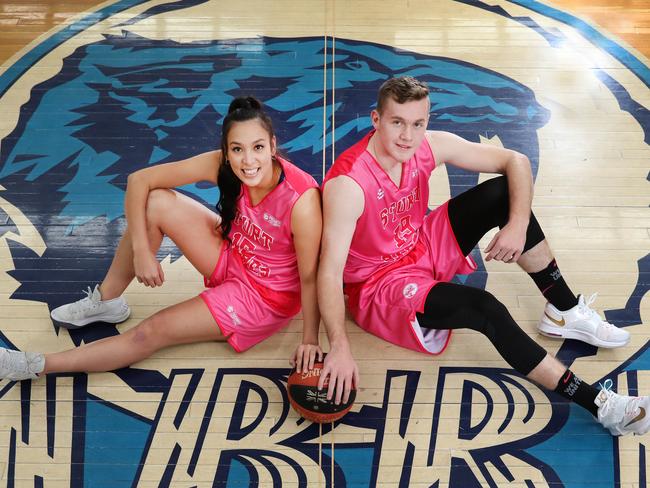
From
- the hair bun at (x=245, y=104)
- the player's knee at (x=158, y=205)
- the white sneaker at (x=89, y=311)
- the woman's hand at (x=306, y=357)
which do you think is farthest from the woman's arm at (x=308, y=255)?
the white sneaker at (x=89, y=311)

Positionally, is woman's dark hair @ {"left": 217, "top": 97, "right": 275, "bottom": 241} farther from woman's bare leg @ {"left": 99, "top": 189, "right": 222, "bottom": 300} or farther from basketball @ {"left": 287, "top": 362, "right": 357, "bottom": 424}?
basketball @ {"left": 287, "top": 362, "right": 357, "bottom": 424}

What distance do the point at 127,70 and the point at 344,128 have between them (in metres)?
1.31

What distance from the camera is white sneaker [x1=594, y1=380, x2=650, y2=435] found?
2676 millimetres

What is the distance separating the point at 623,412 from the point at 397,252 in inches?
36.2

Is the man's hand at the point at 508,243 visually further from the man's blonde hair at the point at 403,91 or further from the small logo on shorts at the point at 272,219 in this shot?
the small logo on shorts at the point at 272,219

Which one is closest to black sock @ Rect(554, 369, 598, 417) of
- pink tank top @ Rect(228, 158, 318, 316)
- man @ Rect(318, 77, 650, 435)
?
man @ Rect(318, 77, 650, 435)

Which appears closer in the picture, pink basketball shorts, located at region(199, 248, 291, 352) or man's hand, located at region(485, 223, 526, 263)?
man's hand, located at region(485, 223, 526, 263)

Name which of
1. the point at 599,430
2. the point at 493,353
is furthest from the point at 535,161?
the point at 599,430

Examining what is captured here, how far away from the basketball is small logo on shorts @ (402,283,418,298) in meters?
0.37

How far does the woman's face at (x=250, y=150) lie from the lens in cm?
262

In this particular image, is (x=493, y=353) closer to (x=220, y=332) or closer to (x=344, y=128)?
(x=220, y=332)

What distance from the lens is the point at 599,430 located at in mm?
2793

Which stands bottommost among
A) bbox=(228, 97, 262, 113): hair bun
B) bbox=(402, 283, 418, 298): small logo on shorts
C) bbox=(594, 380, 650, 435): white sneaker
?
bbox=(594, 380, 650, 435): white sneaker

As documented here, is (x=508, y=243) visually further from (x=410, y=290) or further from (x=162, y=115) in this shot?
(x=162, y=115)
